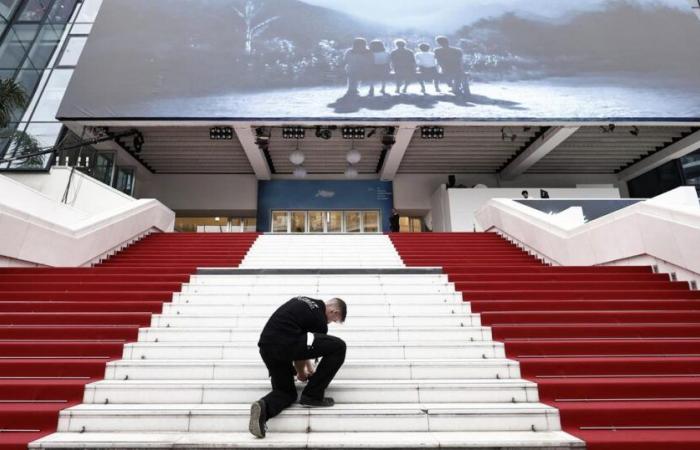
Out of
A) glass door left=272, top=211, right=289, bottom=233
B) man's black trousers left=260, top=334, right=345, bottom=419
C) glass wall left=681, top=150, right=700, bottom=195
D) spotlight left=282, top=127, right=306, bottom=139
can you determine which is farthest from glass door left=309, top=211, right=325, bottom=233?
glass wall left=681, top=150, right=700, bottom=195

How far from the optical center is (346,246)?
8141 mm

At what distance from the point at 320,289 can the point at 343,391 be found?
2235 millimetres

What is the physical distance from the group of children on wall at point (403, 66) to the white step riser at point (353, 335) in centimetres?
918

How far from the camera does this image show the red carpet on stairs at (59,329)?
257 centimetres

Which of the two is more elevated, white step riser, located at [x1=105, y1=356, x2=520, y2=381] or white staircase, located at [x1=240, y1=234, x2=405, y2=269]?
white staircase, located at [x1=240, y1=234, x2=405, y2=269]

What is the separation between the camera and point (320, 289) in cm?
497

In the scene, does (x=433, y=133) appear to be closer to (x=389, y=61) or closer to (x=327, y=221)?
(x=389, y=61)

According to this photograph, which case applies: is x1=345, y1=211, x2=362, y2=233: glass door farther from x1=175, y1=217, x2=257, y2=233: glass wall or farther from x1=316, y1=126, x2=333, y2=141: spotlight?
x1=316, y1=126, x2=333, y2=141: spotlight

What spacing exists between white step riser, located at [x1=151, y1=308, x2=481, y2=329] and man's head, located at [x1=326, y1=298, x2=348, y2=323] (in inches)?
52.9

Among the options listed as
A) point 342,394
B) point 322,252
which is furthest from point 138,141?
point 342,394

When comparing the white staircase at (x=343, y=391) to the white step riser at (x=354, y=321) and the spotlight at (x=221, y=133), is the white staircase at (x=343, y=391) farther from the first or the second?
the spotlight at (x=221, y=133)

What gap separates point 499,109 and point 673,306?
327 inches

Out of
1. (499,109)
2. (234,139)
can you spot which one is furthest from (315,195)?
(499,109)

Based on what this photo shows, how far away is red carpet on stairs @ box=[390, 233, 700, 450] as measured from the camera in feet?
8.02
